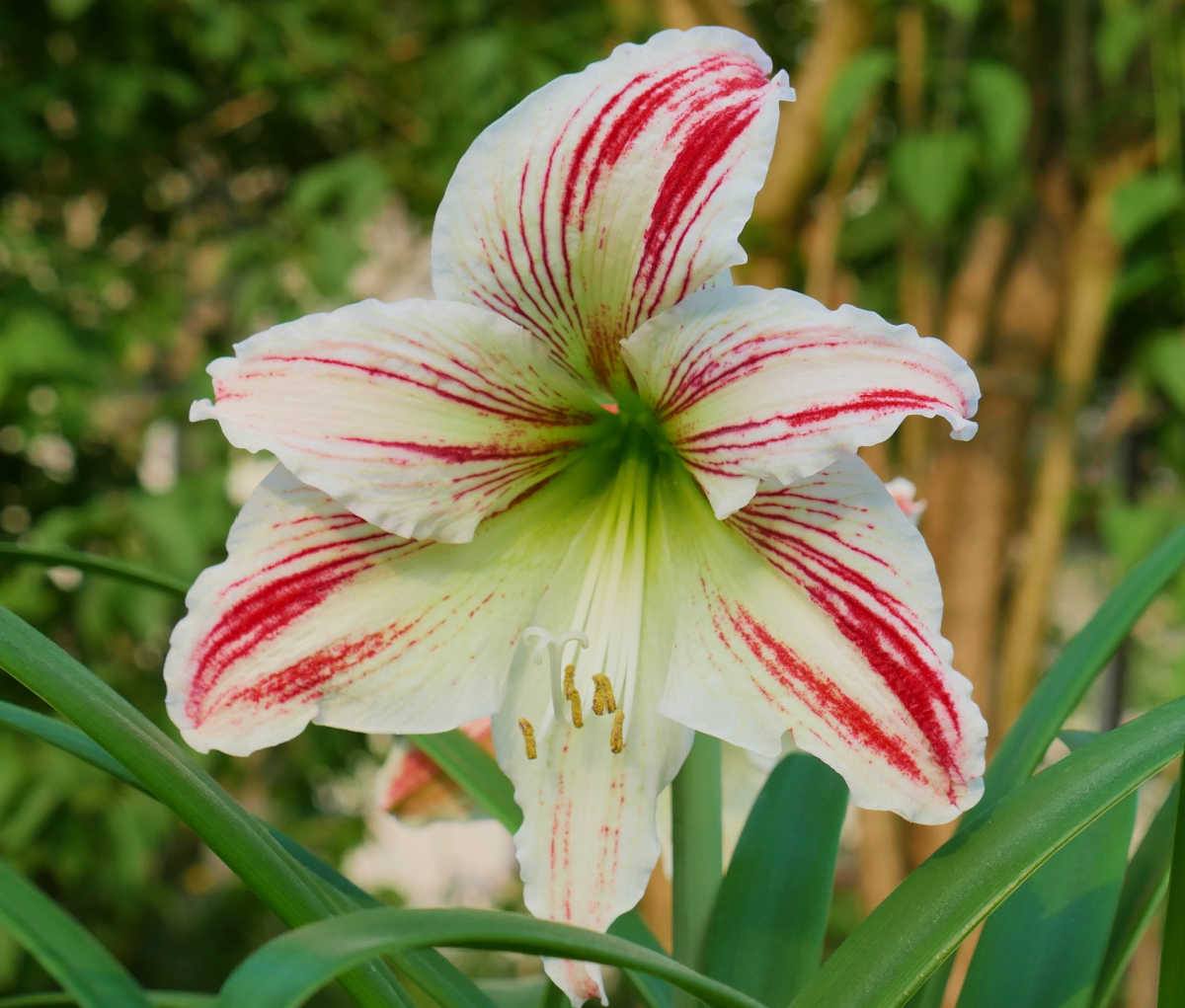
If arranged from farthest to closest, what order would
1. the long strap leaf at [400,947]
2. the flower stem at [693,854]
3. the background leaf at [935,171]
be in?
the background leaf at [935,171] → the flower stem at [693,854] → the long strap leaf at [400,947]

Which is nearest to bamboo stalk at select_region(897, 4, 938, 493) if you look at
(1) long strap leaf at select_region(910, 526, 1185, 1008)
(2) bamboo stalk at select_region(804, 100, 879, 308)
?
(2) bamboo stalk at select_region(804, 100, 879, 308)

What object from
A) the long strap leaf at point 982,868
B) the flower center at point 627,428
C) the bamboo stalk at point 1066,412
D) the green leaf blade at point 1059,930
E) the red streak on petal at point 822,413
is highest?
the bamboo stalk at point 1066,412

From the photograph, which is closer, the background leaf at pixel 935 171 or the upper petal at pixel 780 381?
the upper petal at pixel 780 381

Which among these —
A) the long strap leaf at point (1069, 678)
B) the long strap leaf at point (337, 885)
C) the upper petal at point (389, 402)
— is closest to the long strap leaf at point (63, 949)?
the long strap leaf at point (337, 885)

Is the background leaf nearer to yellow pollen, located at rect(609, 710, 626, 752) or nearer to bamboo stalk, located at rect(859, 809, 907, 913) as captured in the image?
Result: bamboo stalk, located at rect(859, 809, 907, 913)

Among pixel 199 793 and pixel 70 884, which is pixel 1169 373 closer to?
pixel 199 793

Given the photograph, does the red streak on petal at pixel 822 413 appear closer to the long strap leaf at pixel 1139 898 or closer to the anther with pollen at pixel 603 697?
the anther with pollen at pixel 603 697

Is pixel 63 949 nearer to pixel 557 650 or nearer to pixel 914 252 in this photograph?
pixel 557 650
